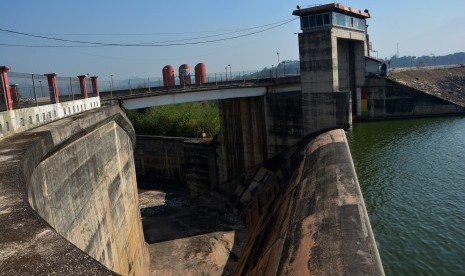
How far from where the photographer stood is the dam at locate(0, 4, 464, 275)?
398 inches

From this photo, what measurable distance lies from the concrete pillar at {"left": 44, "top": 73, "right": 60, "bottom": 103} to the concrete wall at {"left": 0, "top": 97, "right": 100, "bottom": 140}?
0.37 m

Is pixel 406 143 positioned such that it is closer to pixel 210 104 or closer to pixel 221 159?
pixel 221 159

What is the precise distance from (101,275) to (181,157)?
40909mm

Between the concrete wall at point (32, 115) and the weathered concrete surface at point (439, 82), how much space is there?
42.8m

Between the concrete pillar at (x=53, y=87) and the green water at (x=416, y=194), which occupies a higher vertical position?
the concrete pillar at (x=53, y=87)

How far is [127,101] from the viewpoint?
29203 mm

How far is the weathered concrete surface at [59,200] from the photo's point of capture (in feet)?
15.5

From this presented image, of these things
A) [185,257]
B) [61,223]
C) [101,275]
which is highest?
[101,275]

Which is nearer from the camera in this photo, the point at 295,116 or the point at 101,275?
the point at 101,275

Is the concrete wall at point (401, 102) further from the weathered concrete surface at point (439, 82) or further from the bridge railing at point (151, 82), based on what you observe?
the bridge railing at point (151, 82)

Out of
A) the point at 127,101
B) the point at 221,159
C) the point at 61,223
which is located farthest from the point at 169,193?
the point at 61,223

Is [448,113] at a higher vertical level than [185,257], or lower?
higher

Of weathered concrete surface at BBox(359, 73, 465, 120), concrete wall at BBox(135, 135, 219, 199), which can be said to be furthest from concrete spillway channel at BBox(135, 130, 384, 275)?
weathered concrete surface at BBox(359, 73, 465, 120)

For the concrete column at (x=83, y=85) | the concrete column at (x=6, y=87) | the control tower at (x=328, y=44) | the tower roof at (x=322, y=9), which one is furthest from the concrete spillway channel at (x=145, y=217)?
the tower roof at (x=322, y=9)
